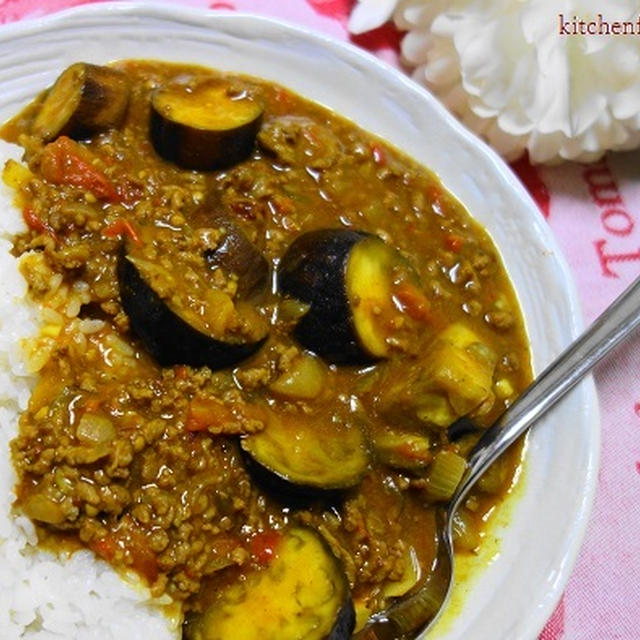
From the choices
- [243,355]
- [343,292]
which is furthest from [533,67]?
[243,355]

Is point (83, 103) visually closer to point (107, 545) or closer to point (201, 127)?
point (201, 127)

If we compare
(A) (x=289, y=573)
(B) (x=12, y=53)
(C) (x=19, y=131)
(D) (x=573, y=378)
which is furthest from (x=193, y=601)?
(B) (x=12, y=53)

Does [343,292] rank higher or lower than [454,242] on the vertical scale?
higher

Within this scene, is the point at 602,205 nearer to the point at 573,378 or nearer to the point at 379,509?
the point at 573,378

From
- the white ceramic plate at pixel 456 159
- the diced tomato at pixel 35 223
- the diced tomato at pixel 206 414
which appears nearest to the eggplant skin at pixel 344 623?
the white ceramic plate at pixel 456 159

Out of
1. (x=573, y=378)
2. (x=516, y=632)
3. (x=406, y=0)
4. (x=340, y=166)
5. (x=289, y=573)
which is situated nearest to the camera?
(x=289, y=573)

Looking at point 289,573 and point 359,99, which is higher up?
point 359,99

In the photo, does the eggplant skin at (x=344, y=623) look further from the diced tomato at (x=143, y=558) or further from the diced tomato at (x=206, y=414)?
the diced tomato at (x=206, y=414)
